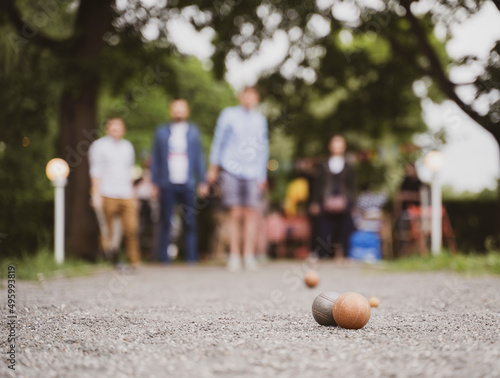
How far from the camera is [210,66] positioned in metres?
12.8

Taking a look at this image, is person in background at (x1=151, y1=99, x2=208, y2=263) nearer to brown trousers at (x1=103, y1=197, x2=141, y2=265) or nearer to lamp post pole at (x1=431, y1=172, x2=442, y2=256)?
brown trousers at (x1=103, y1=197, x2=141, y2=265)

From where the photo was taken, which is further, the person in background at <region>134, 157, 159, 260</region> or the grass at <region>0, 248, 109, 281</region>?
the person in background at <region>134, 157, 159, 260</region>

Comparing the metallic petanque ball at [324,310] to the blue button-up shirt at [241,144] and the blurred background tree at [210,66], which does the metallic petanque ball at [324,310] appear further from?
the blue button-up shirt at [241,144]

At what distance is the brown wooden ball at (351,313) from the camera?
3.41 meters

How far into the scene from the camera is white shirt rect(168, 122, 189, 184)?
9.02 meters

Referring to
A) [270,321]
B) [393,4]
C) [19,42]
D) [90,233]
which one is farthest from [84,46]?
[270,321]

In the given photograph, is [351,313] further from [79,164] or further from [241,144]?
[79,164]

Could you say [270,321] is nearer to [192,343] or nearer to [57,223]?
[192,343]

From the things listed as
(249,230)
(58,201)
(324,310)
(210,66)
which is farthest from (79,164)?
(324,310)

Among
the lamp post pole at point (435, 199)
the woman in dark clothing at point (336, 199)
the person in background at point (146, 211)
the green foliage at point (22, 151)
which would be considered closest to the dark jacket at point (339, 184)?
the woman in dark clothing at point (336, 199)

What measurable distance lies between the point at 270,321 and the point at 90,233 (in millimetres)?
6797

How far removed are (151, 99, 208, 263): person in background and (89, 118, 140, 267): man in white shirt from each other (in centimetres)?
61

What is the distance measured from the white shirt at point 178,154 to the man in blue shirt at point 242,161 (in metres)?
0.64

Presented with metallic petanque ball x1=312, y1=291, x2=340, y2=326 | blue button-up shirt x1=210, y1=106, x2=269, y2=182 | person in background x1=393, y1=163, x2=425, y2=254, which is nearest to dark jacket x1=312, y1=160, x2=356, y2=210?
blue button-up shirt x1=210, y1=106, x2=269, y2=182
